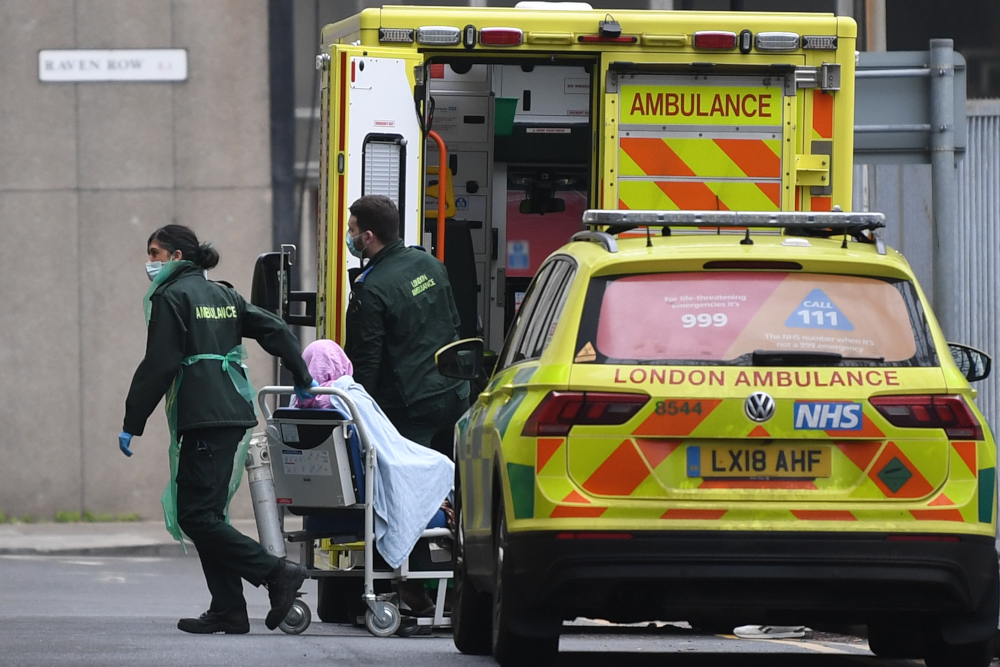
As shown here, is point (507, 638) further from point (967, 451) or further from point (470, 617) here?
point (967, 451)

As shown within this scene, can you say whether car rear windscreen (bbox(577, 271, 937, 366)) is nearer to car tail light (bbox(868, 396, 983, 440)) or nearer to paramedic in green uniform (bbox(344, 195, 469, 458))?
car tail light (bbox(868, 396, 983, 440))

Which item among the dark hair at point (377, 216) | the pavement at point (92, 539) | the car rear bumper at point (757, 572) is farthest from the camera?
the pavement at point (92, 539)

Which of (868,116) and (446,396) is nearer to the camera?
(446,396)

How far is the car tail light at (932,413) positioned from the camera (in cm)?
587

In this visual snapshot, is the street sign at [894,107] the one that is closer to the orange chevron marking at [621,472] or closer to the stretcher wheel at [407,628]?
the stretcher wheel at [407,628]

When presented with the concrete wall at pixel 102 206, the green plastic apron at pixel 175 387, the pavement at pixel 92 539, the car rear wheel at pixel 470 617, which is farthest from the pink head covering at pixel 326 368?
the concrete wall at pixel 102 206

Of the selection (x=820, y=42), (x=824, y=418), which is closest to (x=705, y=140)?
(x=820, y=42)

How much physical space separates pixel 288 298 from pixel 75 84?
27.5ft

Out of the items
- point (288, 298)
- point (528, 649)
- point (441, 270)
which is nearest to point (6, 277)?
point (288, 298)

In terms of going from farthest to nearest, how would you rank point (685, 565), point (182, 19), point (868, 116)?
point (182, 19)
point (868, 116)
point (685, 565)

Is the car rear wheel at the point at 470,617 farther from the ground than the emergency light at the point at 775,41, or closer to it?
closer to it

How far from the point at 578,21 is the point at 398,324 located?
6.08 feet

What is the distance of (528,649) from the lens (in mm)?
6316

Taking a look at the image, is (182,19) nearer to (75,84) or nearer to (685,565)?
(75,84)
